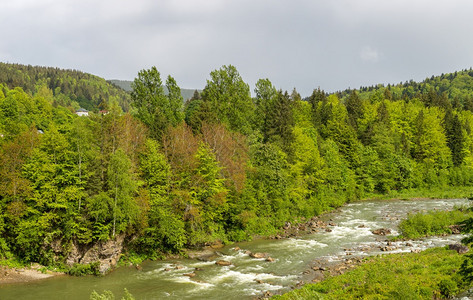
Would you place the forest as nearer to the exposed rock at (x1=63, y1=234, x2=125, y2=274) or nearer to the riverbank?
the exposed rock at (x1=63, y1=234, x2=125, y2=274)

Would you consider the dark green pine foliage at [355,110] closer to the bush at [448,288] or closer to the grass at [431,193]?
the grass at [431,193]

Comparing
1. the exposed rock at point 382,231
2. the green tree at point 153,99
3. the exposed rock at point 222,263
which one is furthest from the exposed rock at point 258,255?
the green tree at point 153,99

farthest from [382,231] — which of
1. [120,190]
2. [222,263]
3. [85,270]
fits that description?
[85,270]

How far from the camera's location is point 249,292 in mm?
25016

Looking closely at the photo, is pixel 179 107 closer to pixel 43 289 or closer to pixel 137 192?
pixel 137 192

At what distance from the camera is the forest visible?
103 feet

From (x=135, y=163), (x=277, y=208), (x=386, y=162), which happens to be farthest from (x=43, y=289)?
(x=386, y=162)

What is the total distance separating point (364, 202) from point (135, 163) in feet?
161

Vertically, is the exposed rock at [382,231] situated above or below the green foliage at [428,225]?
below

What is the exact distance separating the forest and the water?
3688 mm

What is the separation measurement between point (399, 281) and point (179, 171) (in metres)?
27.3

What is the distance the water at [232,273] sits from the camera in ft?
84.4

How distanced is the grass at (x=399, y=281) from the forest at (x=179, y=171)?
17.3 meters

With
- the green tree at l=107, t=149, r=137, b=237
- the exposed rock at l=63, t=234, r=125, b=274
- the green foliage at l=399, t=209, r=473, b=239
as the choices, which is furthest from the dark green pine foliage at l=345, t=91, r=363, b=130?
the exposed rock at l=63, t=234, r=125, b=274
